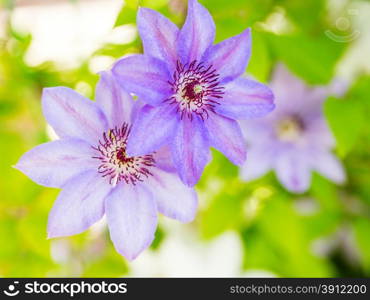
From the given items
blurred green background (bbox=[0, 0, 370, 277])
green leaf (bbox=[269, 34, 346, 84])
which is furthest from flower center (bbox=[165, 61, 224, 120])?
green leaf (bbox=[269, 34, 346, 84])

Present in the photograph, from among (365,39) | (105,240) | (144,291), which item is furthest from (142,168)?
(365,39)

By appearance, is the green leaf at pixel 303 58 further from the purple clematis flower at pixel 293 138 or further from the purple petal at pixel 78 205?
the purple petal at pixel 78 205

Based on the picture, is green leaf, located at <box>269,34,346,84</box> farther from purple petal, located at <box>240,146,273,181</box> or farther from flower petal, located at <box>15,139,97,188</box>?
flower petal, located at <box>15,139,97,188</box>

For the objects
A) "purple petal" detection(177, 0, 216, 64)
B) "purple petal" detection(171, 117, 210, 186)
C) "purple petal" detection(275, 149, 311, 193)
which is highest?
"purple petal" detection(275, 149, 311, 193)

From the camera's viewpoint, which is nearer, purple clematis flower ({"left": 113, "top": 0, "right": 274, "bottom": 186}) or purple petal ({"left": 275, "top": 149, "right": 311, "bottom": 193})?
purple clematis flower ({"left": 113, "top": 0, "right": 274, "bottom": 186})

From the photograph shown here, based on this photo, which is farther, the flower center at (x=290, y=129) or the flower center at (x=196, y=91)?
the flower center at (x=290, y=129)

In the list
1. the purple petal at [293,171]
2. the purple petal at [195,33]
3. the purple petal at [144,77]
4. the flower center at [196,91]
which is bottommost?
the purple petal at [144,77]

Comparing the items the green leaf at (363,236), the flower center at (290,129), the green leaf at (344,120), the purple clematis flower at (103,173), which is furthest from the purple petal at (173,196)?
the green leaf at (363,236)
